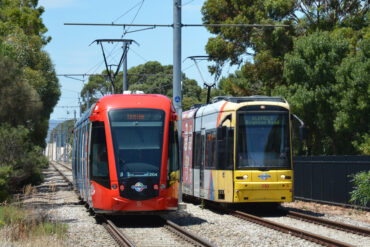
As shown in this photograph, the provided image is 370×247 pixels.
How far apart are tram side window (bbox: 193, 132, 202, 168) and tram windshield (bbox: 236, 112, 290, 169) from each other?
3.47 metres

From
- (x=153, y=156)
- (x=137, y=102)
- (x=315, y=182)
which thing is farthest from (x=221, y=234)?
(x=315, y=182)

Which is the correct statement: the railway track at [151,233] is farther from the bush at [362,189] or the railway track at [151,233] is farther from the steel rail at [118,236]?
the bush at [362,189]

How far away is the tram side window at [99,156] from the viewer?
16.1 metres

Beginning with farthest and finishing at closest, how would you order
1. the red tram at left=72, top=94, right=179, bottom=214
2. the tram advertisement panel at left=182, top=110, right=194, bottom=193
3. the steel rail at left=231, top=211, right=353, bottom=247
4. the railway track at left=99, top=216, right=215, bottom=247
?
the tram advertisement panel at left=182, top=110, right=194, bottom=193
the red tram at left=72, top=94, right=179, bottom=214
the railway track at left=99, top=216, right=215, bottom=247
the steel rail at left=231, top=211, right=353, bottom=247

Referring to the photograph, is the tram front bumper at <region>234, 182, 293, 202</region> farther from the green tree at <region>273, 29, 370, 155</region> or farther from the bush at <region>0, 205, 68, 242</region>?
the green tree at <region>273, 29, 370, 155</region>

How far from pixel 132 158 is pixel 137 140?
487 millimetres

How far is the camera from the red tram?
1596cm

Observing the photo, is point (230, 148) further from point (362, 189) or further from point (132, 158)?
point (362, 189)

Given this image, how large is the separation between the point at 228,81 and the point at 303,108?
8195mm

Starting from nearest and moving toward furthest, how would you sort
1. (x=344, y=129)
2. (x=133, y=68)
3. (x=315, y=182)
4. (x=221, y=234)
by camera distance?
(x=221, y=234) → (x=315, y=182) → (x=344, y=129) → (x=133, y=68)

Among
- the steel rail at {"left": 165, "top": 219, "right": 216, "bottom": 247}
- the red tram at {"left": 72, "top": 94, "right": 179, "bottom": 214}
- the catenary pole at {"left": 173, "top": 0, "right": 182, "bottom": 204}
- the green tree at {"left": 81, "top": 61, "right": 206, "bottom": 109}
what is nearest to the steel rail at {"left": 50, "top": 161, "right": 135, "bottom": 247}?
the red tram at {"left": 72, "top": 94, "right": 179, "bottom": 214}

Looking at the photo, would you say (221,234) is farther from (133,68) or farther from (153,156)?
(133,68)

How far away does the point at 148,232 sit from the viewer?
15.1 meters

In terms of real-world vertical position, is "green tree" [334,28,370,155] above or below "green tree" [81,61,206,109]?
below
